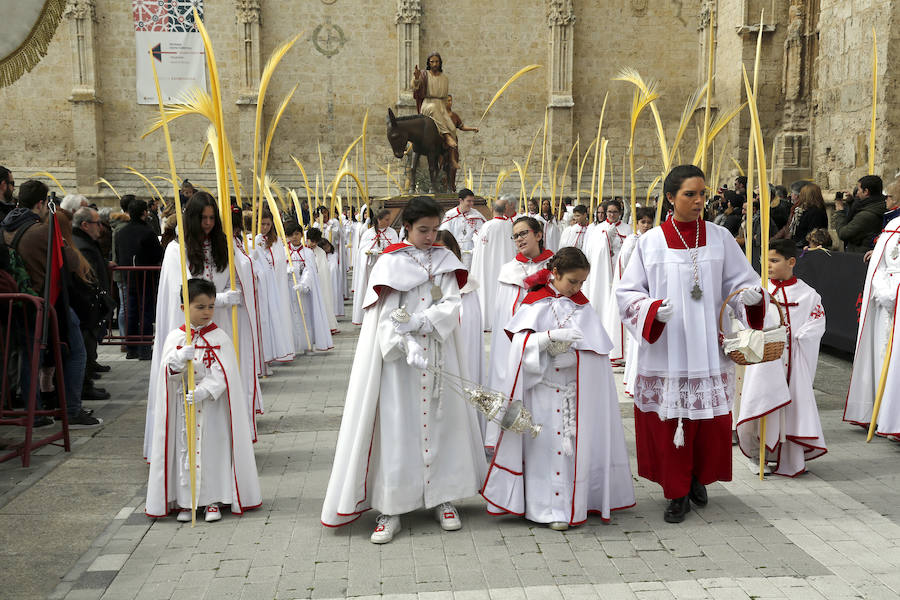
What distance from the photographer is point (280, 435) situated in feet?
Result: 21.1

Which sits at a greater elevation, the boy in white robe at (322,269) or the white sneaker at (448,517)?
the boy in white robe at (322,269)

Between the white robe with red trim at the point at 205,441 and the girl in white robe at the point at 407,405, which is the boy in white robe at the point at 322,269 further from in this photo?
the girl in white robe at the point at 407,405

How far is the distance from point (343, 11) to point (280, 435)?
2183 cm

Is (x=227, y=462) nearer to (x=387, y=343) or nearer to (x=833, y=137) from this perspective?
(x=387, y=343)

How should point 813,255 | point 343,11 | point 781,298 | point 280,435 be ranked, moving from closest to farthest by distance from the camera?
1. point 781,298
2. point 280,435
3. point 813,255
4. point 343,11

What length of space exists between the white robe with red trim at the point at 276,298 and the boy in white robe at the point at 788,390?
4539 mm

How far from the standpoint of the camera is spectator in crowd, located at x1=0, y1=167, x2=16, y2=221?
248 inches

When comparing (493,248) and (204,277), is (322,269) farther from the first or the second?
(204,277)

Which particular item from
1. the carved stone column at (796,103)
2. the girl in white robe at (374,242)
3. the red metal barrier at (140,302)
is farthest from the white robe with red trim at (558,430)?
the carved stone column at (796,103)

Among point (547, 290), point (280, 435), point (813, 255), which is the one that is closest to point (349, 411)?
point (547, 290)

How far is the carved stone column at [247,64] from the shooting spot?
25.0m

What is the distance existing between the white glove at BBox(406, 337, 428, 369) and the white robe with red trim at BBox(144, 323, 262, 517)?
117 cm

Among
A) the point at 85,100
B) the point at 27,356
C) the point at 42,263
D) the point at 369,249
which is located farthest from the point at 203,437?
the point at 85,100

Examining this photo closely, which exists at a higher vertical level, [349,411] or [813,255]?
[813,255]
